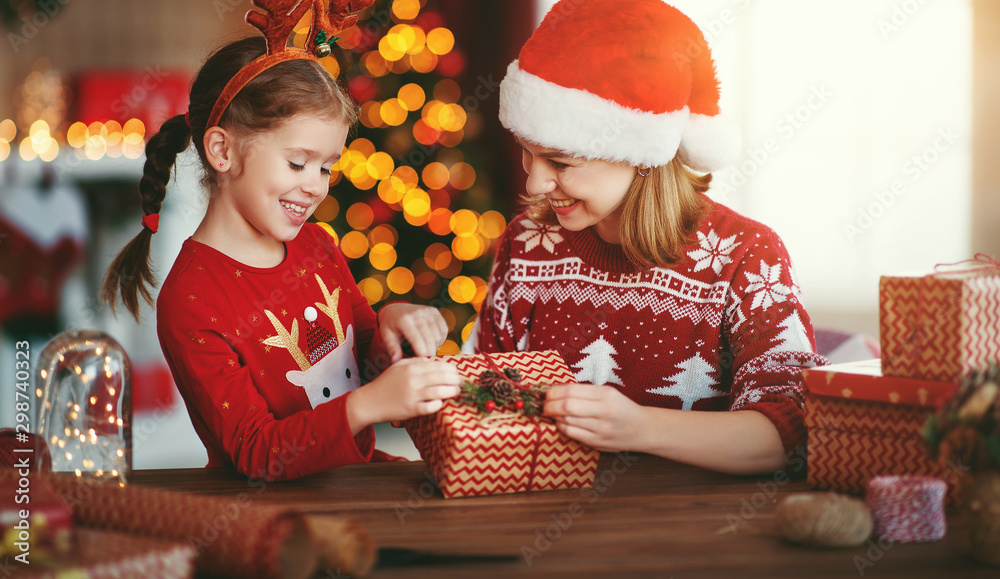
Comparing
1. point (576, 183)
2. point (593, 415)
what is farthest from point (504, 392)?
point (576, 183)

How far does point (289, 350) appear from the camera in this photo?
1434mm

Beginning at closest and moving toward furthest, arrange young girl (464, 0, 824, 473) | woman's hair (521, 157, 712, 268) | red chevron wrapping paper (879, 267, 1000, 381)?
1. red chevron wrapping paper (879, 267, 1000, 381)
2. young girl (464, 0, 824, 473)
3. woman's hair (521, 157, 712, 268)

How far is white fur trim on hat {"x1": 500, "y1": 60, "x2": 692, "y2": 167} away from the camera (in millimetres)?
1312

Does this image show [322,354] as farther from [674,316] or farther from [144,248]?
[674,316]

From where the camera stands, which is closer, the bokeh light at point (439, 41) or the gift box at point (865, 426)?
the gift box at point (865, 426)

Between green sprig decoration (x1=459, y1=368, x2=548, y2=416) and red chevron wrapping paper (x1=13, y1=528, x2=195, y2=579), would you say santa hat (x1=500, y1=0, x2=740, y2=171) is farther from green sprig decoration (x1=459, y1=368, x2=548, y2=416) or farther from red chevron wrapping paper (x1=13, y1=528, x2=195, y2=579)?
red chevron wrapping paper (x1=13, y1=528, x2=195, y2=579)

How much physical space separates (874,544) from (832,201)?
3.40 m

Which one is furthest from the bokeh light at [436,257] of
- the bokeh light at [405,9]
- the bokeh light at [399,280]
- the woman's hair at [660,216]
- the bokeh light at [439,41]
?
the woman's hair at [660,216]

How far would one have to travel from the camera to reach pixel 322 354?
1494 millimetres

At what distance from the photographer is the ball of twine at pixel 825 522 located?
0.86 metres

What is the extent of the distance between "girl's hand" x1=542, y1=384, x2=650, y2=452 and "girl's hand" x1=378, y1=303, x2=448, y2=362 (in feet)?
1.04

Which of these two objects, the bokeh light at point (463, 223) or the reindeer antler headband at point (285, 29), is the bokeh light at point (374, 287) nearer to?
the bokeh light at point (463, 223)

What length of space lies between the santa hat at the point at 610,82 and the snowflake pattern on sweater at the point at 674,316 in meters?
0.22

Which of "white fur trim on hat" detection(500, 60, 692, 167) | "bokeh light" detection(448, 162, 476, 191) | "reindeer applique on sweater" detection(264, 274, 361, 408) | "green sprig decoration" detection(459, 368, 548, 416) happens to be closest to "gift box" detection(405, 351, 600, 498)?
"green sprig decoration" detection(459, 368, 548, 416)
